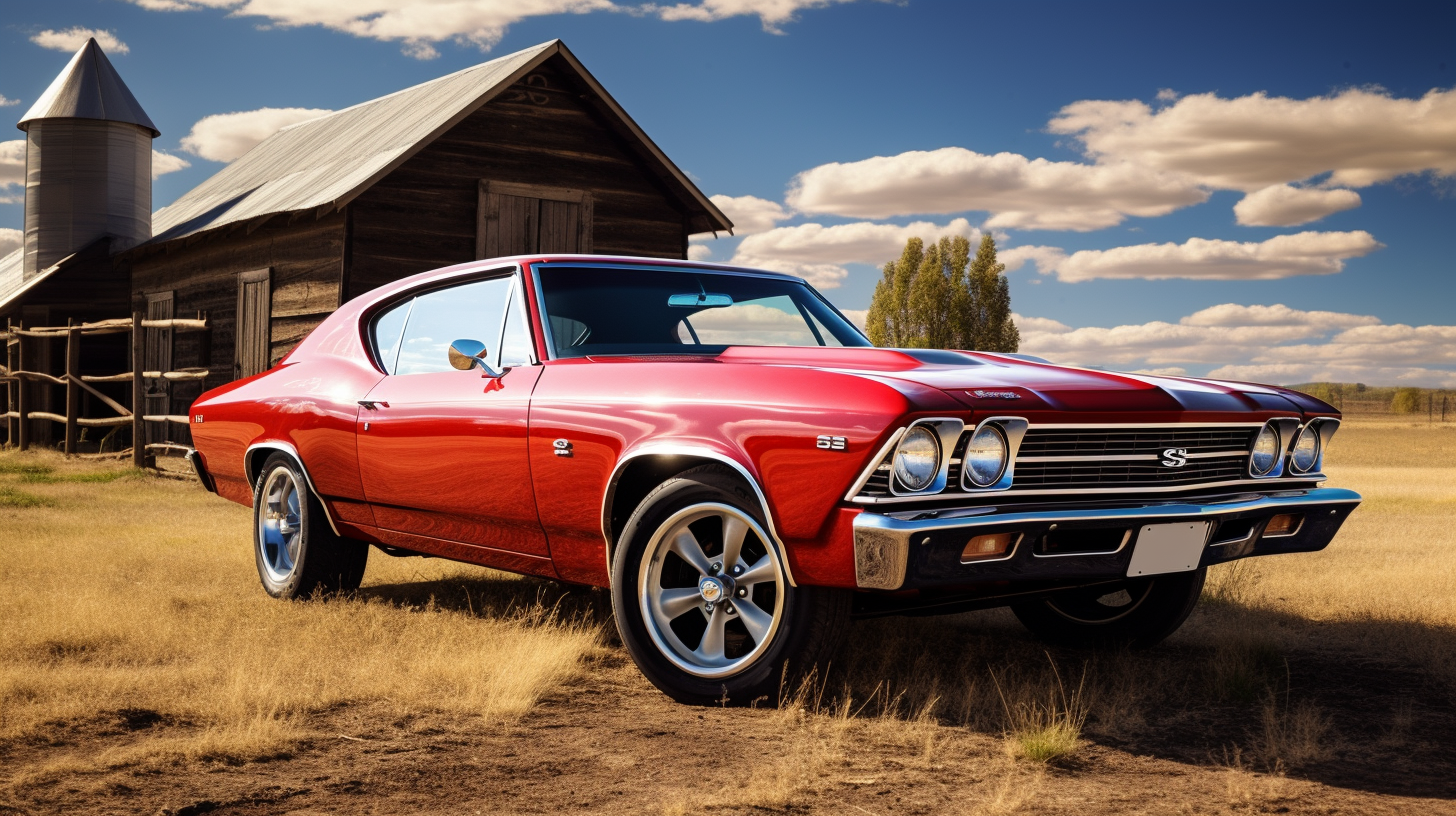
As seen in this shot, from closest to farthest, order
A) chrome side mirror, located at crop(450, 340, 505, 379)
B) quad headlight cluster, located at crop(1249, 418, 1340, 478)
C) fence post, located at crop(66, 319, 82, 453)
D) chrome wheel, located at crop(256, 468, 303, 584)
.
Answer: quad headlight cluster, located at crop(1249, 418, 1340, 478), chrome side mirror, located at crop(450, 340, 505, 379), chrome wheel, located at crop(256, 468, 303, 584), fence post, located at crop(66, 319, 82, 453)

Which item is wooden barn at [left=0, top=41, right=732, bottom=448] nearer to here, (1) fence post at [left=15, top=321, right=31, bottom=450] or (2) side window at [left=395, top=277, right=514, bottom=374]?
(1) fence post at [left=15, top=321, right=31, bottom=450]

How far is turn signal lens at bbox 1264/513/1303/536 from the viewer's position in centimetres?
432

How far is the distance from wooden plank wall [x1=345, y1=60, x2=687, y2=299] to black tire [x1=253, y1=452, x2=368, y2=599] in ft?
27.9

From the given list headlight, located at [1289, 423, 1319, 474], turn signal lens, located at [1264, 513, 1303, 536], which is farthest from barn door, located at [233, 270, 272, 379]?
turn signal lens, located at [1264, 513, 1303, 536]

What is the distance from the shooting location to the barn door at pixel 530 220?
1532cm

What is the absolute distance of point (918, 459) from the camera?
3484 mm

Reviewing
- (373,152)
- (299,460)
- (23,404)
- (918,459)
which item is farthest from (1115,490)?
(23,404)

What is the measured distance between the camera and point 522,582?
6609mm

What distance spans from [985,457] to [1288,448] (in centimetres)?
157

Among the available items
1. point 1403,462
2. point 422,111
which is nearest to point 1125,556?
point 422,111

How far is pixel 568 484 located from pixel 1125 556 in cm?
184

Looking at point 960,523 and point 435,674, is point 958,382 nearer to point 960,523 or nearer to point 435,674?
point 960,523

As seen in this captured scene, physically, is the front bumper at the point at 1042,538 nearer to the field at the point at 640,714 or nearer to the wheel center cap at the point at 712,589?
the field at the point at 640,714

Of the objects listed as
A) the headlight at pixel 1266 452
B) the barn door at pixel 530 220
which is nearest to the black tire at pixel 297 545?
the headlight at pixel 1266 452
